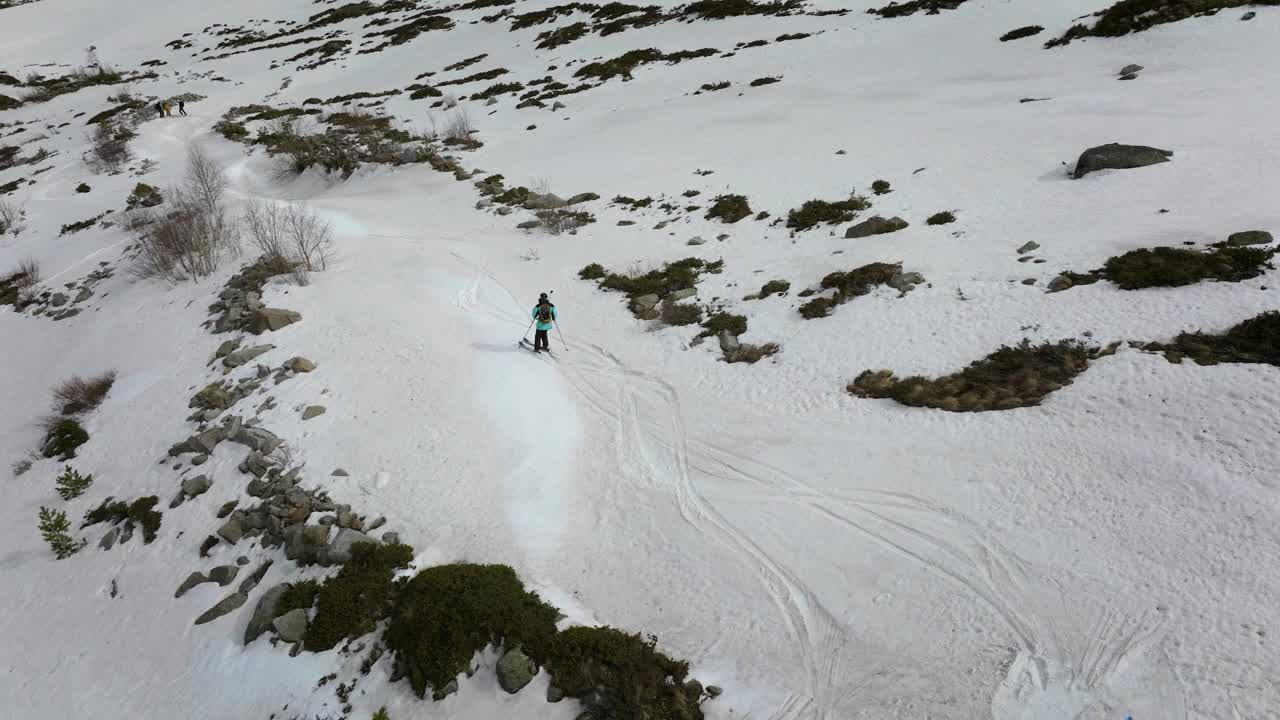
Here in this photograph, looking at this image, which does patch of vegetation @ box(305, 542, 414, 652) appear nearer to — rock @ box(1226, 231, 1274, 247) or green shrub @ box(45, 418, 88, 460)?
green shrub @ box(45, 418, 88, 460)

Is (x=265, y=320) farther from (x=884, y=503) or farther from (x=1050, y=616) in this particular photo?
(x=1050, y=616)

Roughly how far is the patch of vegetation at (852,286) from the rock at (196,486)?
48.6 ft

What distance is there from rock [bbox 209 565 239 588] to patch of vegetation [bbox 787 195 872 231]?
18.8 metres

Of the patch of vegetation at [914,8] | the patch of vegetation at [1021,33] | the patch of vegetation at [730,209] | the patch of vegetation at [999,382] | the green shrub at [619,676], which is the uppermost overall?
the patch of vegetation at [914,8]

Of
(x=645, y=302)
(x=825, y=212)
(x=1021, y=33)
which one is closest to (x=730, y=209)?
(x=825, y=212)

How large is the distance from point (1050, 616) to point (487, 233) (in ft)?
76.9

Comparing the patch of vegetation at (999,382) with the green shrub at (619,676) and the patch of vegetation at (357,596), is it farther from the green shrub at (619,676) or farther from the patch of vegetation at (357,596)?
the patch of vegetation at (357,596)

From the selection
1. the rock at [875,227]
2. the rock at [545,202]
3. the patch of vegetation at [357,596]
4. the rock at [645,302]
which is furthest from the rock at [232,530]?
the rock at [545,202]

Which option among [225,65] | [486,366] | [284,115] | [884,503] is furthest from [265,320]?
[225,65]

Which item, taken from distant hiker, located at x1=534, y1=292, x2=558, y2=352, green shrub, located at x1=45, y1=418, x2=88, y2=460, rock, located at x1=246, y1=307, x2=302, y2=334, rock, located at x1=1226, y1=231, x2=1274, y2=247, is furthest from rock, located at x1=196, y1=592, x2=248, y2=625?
rock, located at x1=1226, y1=231, x2=1274, y2=247

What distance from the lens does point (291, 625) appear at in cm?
874

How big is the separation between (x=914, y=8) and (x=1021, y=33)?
427 inches

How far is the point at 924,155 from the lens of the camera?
2294 centimetres

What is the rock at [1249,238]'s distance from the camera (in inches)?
478
